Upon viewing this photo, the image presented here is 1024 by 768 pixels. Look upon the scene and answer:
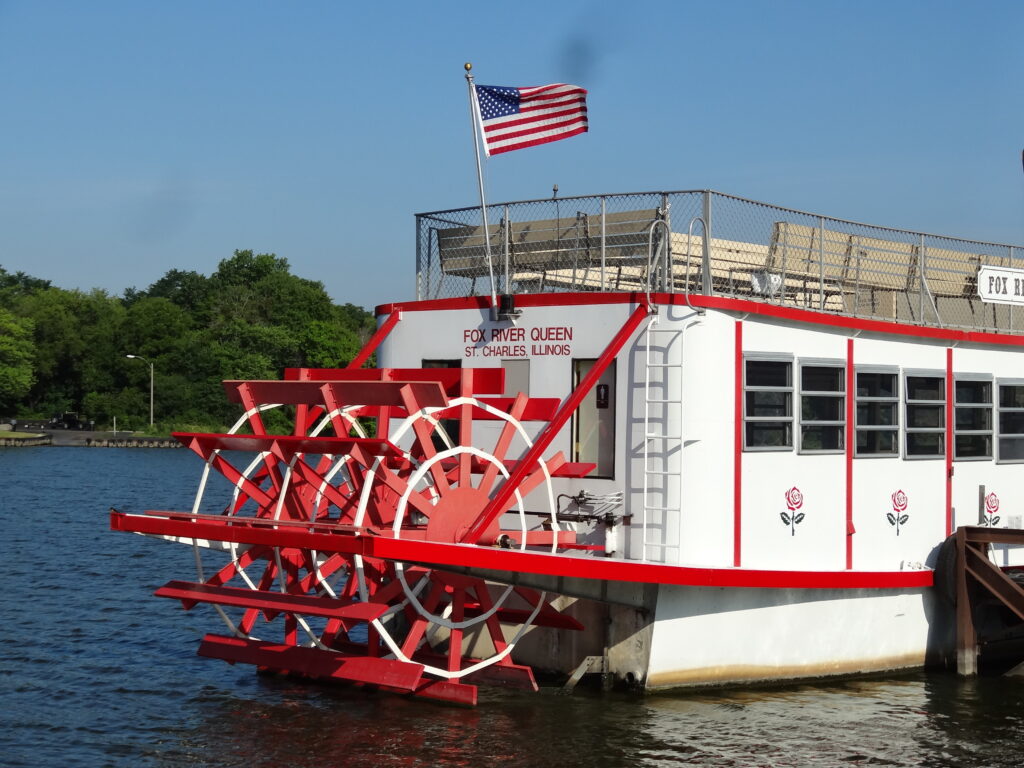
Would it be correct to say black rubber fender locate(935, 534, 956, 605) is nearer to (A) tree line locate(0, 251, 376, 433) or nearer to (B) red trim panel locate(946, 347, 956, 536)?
(B) red trim panel locate(946, 347, 956, 536)

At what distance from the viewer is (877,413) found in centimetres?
1398

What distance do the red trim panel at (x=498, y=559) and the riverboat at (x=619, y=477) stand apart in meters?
0.02

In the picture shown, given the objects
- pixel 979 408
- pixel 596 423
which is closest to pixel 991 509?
pixel 979 408

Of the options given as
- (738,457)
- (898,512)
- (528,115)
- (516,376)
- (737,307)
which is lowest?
(898,512)

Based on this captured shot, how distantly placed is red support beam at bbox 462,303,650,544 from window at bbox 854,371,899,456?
274 centimetres

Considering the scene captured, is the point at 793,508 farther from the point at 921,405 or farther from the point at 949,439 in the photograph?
the point at 949,439

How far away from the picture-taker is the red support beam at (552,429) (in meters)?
11.8

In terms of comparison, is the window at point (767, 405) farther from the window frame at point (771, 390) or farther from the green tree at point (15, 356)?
the green tree at point (15, 356)

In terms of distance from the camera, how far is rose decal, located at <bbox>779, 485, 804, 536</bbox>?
13.0 m

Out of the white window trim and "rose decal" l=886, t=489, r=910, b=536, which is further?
the white window trim

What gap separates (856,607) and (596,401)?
323 cm

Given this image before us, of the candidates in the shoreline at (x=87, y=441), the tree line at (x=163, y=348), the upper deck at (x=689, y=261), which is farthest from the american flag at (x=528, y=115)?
the tree line at (x=163, y=348)

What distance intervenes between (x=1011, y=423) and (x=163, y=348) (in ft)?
253

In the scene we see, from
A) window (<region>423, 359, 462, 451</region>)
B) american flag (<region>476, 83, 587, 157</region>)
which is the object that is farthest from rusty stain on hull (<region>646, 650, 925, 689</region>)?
american flag (<region>476, 83, 587, 157</region>)
